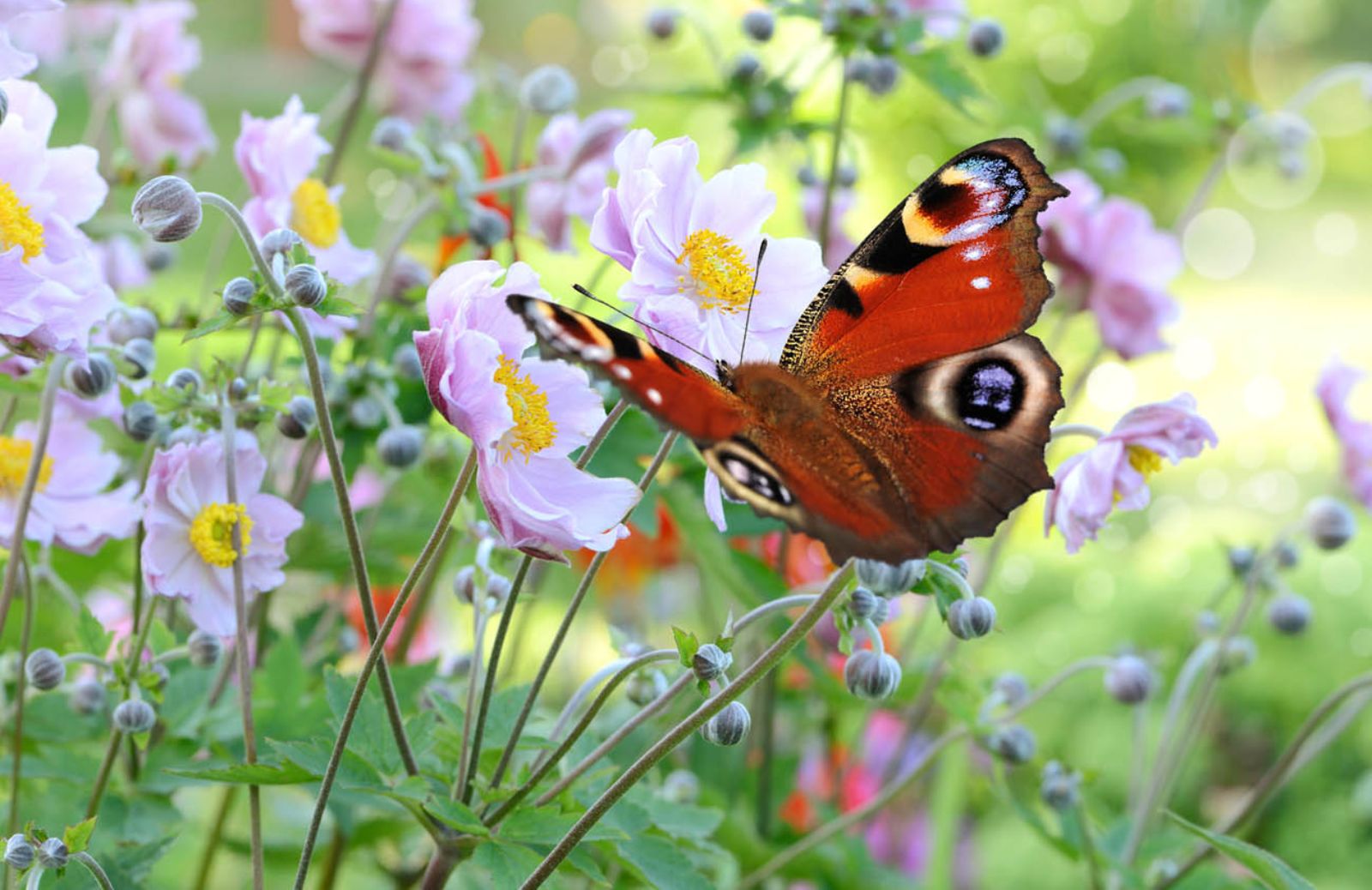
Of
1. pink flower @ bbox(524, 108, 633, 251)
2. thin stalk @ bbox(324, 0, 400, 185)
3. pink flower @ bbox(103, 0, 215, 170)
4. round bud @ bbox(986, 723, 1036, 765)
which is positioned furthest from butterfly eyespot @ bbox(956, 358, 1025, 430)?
pink flower @ bbox(103, 0, 215, 170)

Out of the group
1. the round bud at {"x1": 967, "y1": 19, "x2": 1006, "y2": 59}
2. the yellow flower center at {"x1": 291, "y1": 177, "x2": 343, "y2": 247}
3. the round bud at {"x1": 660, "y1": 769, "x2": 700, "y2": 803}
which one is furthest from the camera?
the round bud at {"x1": 967, "y1": 19, "x2": 1006, "y2": 59}

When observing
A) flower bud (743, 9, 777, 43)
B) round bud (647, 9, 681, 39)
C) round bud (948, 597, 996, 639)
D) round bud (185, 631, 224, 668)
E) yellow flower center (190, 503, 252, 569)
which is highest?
flower bud (743, 9, 777, 43)

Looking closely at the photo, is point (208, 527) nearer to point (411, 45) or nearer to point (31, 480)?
point (31, 480)

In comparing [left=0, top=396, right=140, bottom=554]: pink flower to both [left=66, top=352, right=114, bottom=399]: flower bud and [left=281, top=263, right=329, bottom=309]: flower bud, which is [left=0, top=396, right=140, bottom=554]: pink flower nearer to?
[left=66, top=352, right=114, bottom=399]: flower bud

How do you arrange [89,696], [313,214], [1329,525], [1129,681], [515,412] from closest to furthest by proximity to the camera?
1. [515,412]
2. [89,696]
3. [313,214]
4. [1129,681]
5. [1329,525]

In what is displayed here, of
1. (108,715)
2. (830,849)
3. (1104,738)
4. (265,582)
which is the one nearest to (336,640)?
(108,715)

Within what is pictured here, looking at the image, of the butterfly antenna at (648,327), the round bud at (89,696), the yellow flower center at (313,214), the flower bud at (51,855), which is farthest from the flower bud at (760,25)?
the flower bud at (51,855)

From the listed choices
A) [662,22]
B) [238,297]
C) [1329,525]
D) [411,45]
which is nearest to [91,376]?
[238,297]
